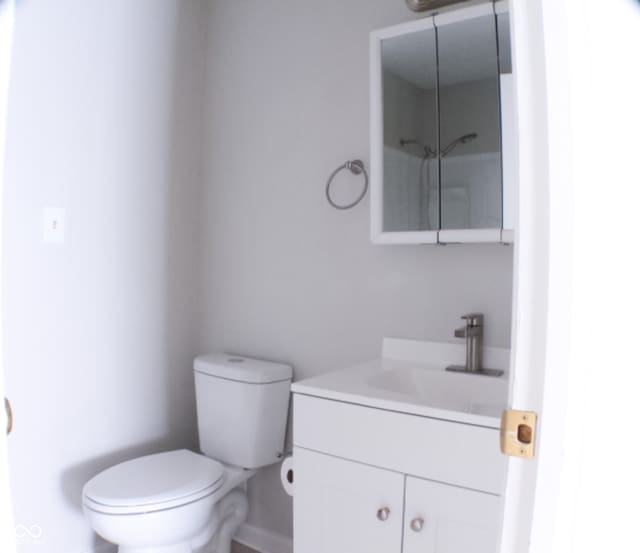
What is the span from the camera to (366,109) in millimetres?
1821

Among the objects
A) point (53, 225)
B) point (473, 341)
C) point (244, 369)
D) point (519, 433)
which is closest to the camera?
point (519, 433)

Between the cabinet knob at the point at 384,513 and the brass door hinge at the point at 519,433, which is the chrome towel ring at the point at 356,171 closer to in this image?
the cabinet knob at the point at 384,513

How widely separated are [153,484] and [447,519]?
37.1 inches

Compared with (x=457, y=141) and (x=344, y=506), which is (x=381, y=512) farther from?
(x=457, y=141)

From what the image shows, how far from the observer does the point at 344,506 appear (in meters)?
1.32

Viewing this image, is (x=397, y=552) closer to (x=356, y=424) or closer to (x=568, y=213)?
(x=356, y=424)

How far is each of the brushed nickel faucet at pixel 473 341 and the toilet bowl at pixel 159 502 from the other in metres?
0.88

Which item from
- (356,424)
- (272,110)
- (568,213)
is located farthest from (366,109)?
(568,213)

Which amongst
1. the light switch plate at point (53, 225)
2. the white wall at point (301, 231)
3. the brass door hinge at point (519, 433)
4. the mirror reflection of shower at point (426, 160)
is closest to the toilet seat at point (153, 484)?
the white wall at point (301, 231)

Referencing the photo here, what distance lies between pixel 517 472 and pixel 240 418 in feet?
4.57

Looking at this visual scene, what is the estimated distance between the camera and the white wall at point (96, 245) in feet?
5.64

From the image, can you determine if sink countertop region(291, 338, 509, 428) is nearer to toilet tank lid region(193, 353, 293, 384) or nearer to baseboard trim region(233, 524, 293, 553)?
toilet tank lid region(193, 353, 293, 384)

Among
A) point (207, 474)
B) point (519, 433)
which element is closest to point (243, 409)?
point (207, 474)

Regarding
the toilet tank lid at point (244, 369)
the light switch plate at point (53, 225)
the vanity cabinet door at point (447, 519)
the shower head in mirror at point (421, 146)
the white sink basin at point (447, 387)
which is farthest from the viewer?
the toilet tank lid at point (244, 369)
